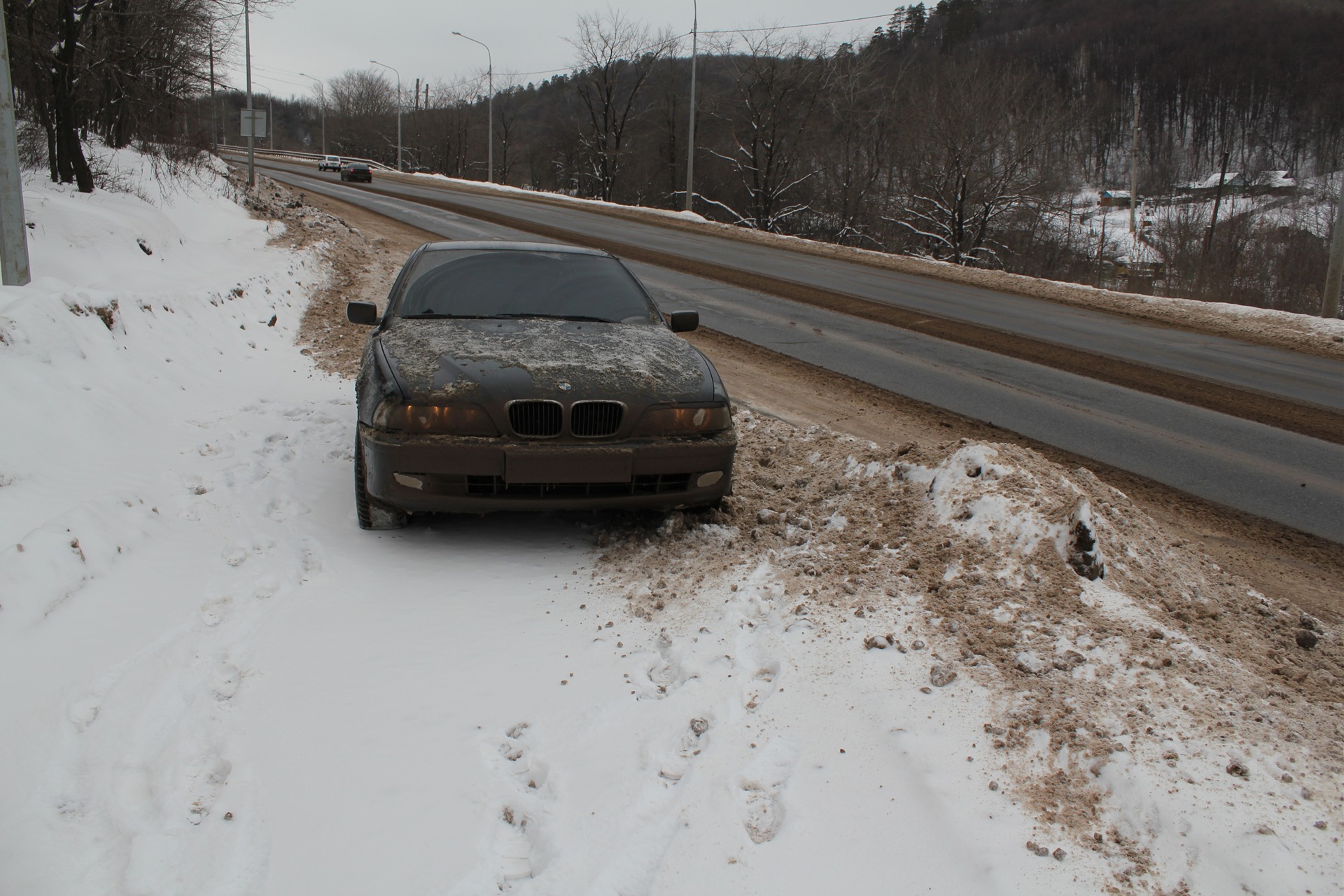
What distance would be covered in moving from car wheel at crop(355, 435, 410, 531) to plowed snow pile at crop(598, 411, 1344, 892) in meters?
1.05

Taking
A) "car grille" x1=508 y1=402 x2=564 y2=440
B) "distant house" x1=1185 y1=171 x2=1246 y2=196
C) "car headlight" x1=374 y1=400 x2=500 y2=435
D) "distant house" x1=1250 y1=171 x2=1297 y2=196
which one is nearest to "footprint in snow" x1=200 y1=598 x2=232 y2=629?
"car headlight" x1=374 y1=400 x2=500 y2=435

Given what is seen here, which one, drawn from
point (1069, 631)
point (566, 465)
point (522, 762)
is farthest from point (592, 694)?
point (1069, 631)

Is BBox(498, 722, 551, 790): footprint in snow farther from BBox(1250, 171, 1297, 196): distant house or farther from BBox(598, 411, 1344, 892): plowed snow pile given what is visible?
BBox(1250, 171, 1297, 196): distant house

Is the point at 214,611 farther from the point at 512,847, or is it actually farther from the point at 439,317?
the point at 439,317

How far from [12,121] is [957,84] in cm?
3266

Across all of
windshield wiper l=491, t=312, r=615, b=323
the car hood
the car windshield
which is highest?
the car windshield

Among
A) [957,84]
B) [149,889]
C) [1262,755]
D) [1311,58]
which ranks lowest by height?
[149,889]

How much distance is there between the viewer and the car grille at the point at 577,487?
4.00 m

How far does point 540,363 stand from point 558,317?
0.96 meters

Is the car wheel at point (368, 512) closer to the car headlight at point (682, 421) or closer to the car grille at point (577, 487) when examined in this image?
the car grille at point (577, 487)

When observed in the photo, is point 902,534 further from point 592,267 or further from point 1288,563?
point 592,267

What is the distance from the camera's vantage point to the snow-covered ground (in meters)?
2.38

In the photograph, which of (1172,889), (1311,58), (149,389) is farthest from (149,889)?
(1311,58)

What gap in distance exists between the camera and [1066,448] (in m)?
6.56
